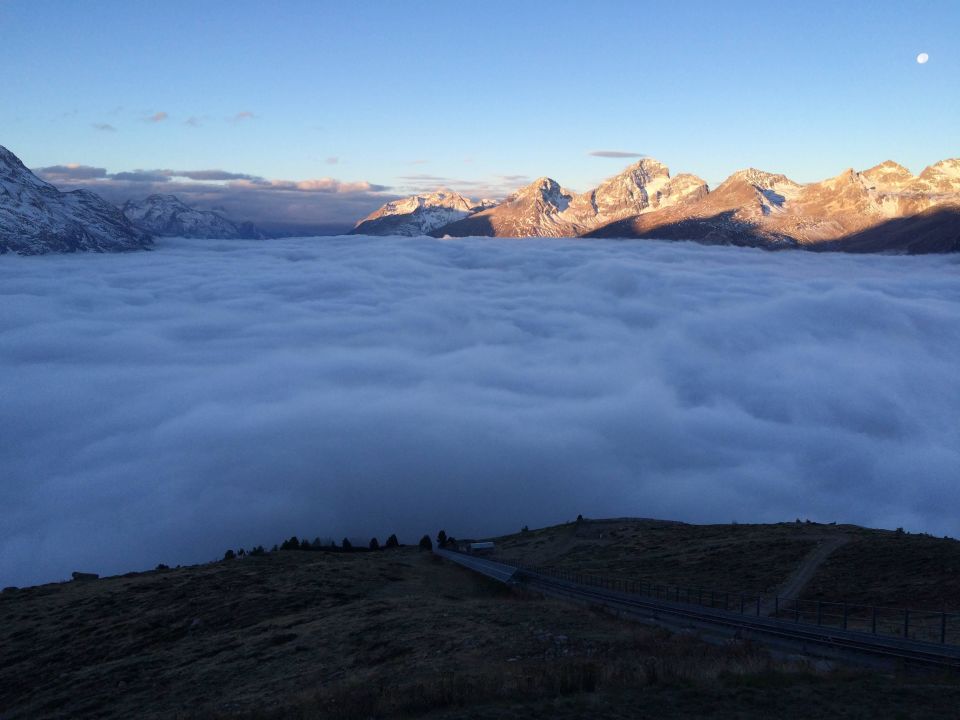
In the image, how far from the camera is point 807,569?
50.1m

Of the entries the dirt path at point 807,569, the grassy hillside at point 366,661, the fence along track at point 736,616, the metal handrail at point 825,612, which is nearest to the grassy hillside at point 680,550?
the dirt path at point 807,569

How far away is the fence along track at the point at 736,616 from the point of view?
26.1 metres

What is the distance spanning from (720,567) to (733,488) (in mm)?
135910

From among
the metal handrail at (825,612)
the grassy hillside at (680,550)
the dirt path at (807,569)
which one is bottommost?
the grassy hillside at (680,550)

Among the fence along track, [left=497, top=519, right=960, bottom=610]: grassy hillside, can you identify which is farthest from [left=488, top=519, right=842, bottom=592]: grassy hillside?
the fence along track

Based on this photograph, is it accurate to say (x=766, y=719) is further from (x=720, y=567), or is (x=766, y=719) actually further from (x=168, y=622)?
(x=720, y=567)

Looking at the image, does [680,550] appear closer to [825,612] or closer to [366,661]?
[825,612]

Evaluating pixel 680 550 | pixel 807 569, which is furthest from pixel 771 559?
pixel 680 550

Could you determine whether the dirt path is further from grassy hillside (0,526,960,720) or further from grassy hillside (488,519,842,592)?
grassy hillside (0,526,960,720)

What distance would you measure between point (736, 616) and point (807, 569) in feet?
56.0

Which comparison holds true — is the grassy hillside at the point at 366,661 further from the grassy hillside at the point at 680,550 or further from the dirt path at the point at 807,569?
the dirt path at the point at 807,569

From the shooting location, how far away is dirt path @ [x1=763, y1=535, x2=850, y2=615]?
4503cm

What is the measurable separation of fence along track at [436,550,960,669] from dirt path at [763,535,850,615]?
8.30 ft

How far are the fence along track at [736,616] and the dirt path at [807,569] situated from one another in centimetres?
253
